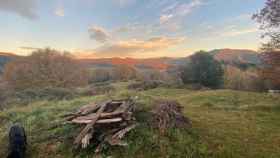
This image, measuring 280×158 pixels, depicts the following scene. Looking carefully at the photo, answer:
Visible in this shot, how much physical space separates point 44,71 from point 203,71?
20.8 m

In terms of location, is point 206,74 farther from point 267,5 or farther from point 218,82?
point 267,5

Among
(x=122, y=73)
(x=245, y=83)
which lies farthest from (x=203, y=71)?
(x=122, y=73)

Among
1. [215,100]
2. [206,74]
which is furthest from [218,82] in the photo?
[215,100]

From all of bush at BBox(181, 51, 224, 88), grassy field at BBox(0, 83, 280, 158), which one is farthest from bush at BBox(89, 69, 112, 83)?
grassy field at BBox(0, 83, 280, 158)

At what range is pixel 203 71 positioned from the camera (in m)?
21.2

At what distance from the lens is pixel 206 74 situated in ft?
69.2

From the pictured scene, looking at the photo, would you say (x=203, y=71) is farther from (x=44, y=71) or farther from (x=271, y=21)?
(x=44, y=71)

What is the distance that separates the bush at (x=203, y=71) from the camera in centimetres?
2116

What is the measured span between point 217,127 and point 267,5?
757 centimetres

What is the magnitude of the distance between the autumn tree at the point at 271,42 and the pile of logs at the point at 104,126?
790cm

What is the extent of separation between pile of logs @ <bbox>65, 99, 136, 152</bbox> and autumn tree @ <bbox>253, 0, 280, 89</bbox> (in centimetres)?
790

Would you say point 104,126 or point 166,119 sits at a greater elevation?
point 166,119

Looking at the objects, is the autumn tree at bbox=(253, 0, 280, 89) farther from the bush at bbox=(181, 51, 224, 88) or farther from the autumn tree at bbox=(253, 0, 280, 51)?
the bush at bbox=(181, 51, 224, 88)

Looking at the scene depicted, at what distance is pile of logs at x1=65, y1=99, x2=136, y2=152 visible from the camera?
16.7 feet
